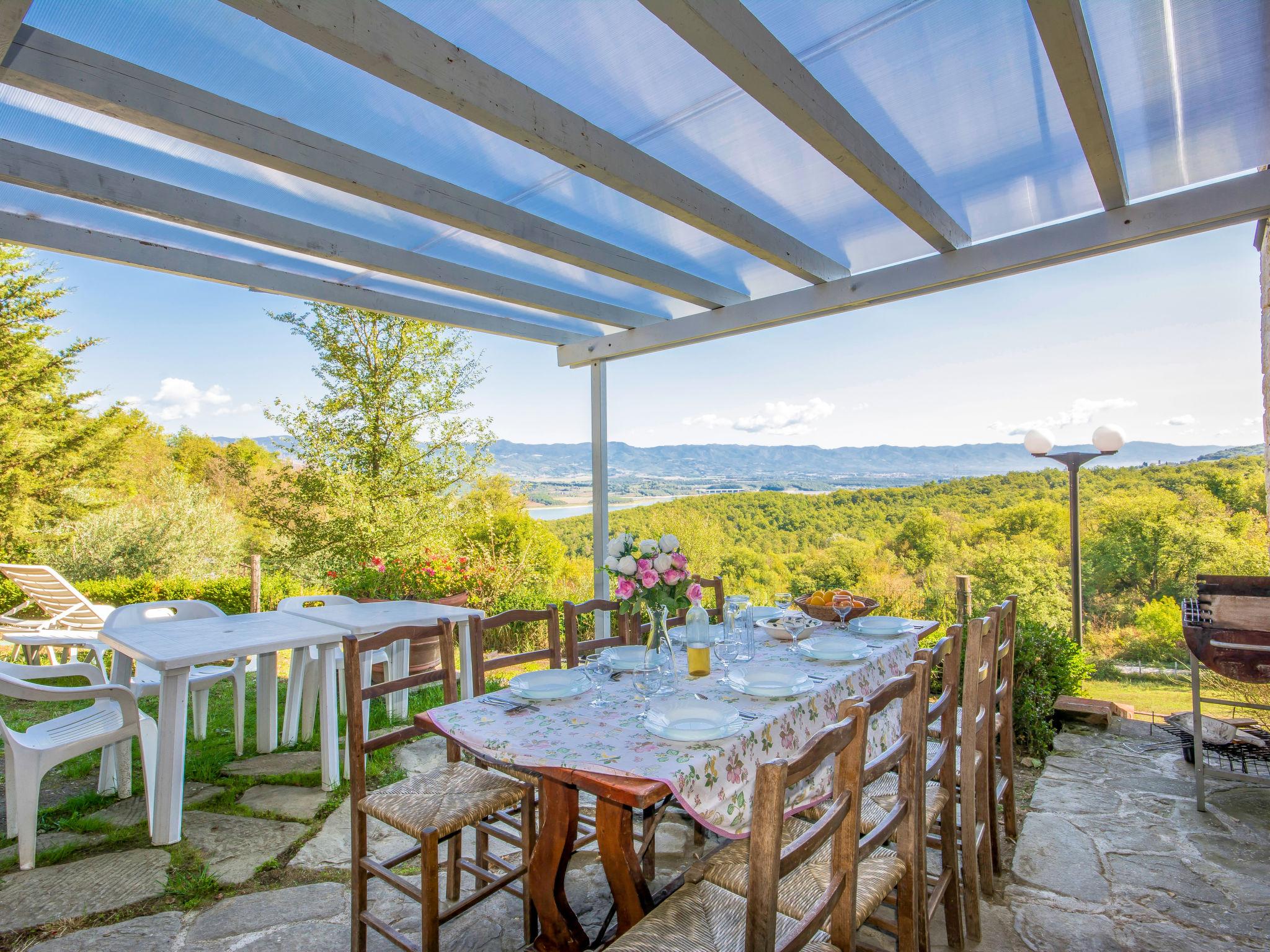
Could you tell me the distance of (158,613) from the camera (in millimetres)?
3752

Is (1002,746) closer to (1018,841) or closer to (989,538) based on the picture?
(1018,841)

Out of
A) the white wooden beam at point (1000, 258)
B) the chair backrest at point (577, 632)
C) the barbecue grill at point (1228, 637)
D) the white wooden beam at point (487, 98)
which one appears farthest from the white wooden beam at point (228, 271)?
the barbecue grill at point (1228, 637)

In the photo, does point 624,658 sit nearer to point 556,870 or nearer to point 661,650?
point 661,650

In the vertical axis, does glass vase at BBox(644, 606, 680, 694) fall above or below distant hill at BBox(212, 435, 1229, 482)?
below

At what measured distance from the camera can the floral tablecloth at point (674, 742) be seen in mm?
1528

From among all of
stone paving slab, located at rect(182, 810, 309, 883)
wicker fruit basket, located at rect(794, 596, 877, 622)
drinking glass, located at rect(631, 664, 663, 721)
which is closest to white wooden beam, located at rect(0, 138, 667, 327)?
wicker fruit basket, located at rect(794, 596, 877, 622)

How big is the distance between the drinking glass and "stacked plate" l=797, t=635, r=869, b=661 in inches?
25.4

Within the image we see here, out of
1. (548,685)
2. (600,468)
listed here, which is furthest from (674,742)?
(600,468)

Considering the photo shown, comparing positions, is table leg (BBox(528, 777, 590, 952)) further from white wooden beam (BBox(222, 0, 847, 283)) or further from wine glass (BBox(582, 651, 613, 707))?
white wooden beam (BBox(222, 0, 847, 283))

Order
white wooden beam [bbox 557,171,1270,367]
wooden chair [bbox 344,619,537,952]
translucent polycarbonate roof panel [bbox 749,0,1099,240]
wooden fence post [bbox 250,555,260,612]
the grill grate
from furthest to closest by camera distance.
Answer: wooden fence post [bbox 250,555,260,612] < the grill grate < white wooden beam [bbox 557,171,1270,367] < translucent polycarbonate roof panel [bbox 749,0,1099,240] < wooden chair [bbox 344,619,537,952]

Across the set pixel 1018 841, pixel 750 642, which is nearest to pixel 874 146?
Result: pixel 750 642

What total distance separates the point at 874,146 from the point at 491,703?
7.27ft

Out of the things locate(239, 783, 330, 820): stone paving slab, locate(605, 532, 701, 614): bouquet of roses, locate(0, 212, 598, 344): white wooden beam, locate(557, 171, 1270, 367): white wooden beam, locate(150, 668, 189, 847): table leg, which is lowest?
locate(239, 783, 330, 820): stone paving slab

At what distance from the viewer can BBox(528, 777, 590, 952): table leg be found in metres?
1.77
